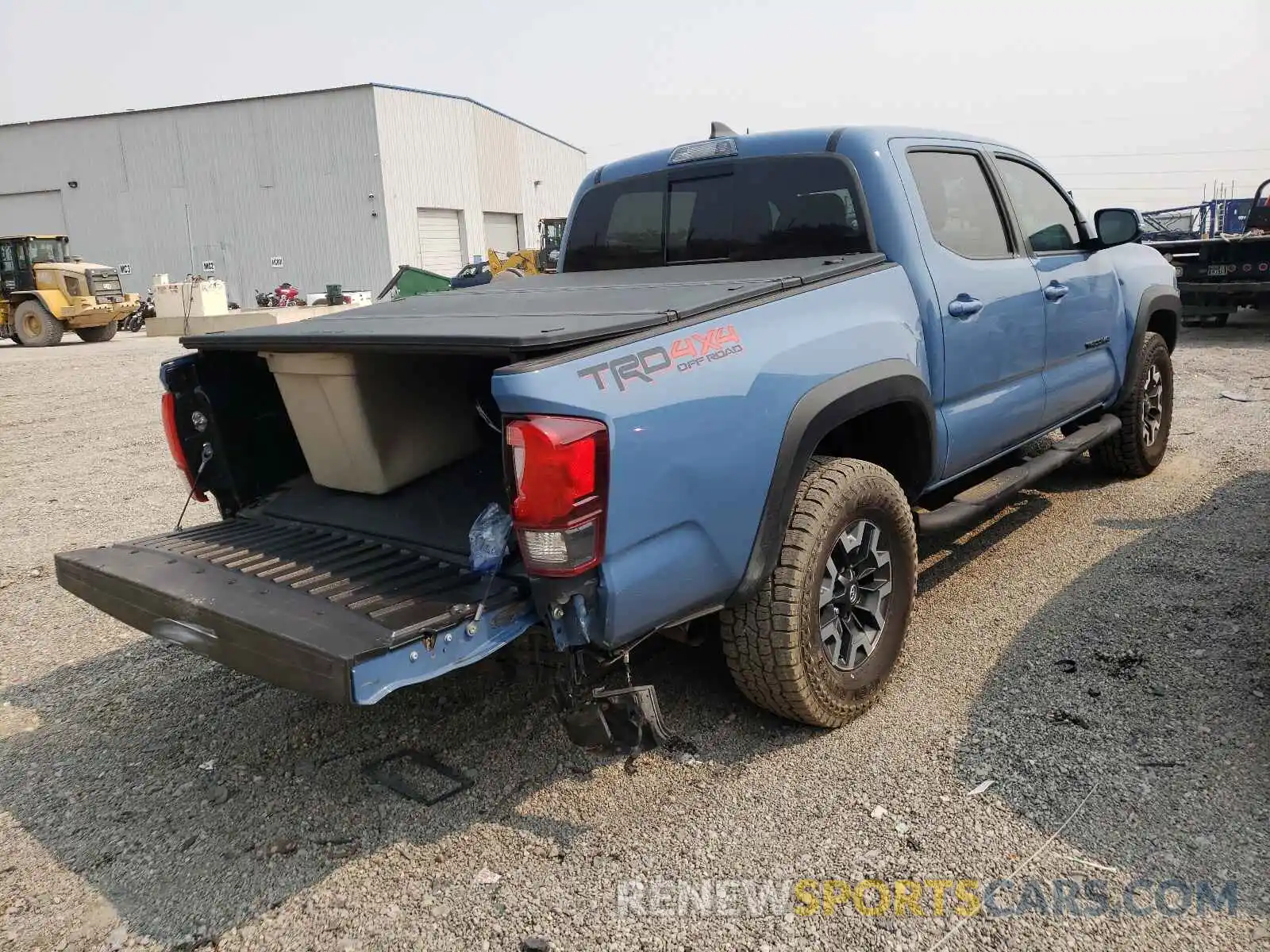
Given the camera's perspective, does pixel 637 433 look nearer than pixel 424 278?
Yes

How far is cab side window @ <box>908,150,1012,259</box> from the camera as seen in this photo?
387cm

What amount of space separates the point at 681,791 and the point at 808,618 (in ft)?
2.16

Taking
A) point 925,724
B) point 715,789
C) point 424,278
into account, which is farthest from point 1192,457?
point 424,278

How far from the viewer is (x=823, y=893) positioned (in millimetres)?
2408

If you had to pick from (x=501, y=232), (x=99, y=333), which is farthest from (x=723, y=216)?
(x=501, y=232)

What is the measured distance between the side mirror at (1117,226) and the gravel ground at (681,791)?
162 centimetres

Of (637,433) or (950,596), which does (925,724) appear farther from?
(637,433)

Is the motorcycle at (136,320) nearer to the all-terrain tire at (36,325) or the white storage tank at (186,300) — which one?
the white storage tank at (186,300)

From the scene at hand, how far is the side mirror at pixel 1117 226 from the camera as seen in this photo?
4.77m

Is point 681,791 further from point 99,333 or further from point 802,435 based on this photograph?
point 99,333

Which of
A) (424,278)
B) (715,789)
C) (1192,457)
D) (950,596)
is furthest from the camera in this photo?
(424,278)

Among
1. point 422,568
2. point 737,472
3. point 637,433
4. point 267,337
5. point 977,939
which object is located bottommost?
point 977,939

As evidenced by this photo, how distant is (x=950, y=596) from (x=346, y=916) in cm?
291

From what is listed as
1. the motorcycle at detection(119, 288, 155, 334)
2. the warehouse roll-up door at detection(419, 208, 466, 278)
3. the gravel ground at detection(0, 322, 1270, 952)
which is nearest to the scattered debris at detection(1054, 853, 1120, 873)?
the gravel ground at detection(0, 322, 1270, 952)
